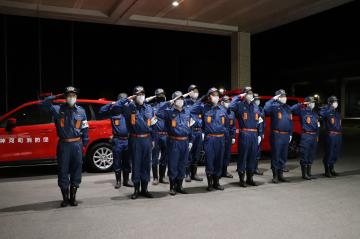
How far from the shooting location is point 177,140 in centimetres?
717

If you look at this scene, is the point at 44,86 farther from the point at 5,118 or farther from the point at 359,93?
the point at 359,93

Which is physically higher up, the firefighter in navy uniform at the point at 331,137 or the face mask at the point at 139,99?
the face mask at the point at 139,99

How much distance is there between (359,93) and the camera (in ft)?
118

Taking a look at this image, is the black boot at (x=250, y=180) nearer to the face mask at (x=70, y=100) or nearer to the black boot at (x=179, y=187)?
the black boot at (x=179, y=187)

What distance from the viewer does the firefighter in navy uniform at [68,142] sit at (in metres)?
6.34

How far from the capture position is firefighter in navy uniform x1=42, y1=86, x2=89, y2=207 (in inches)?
250

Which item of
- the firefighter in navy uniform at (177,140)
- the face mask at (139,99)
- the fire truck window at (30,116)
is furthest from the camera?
the fire truck window at (30,116)

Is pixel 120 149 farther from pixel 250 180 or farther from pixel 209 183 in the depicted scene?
pixel 250 180

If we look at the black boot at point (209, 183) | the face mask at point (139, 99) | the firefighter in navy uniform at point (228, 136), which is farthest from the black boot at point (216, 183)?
the face mask at point (139, 99)

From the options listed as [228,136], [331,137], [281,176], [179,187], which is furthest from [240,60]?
[179,187]

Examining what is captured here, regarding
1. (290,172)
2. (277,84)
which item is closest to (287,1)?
(290,172)

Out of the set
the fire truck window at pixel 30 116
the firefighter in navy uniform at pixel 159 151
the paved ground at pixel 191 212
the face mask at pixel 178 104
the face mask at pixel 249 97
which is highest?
the face mask at pixel 249 97

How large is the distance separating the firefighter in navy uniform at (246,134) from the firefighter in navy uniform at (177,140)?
4.11ft

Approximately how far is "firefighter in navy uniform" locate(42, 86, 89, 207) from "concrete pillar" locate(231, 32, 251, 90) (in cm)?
986
